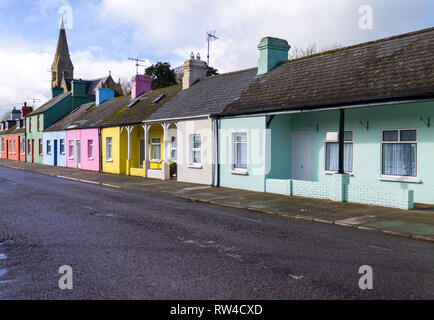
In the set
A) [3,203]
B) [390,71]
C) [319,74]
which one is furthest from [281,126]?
[3,203]

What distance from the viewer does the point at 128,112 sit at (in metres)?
27.9

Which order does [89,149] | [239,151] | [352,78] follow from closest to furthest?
1. [352,78]
2. [239,151]
3. [89,149]

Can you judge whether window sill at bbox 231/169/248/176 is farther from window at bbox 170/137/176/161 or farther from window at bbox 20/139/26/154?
window at bbox 20/139/26/154

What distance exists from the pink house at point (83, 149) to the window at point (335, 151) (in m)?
19.1

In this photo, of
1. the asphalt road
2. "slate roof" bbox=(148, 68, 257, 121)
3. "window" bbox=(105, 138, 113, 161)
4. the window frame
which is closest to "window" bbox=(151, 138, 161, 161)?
"slate roof" bbox=(148, 68, 257, 121)

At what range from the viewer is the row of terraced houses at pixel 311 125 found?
12.5 metres

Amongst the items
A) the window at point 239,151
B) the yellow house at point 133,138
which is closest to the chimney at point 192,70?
the yellow house at point 133,138

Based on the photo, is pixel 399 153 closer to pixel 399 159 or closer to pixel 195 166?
pixel 399 159

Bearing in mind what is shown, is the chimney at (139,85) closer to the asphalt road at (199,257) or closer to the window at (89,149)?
the window at (89,149)

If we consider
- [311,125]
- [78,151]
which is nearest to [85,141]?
[78,151]

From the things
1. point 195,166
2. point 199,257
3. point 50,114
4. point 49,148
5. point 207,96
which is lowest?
point 199,257

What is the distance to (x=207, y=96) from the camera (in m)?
21.2

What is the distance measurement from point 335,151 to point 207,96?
8.41 metres
